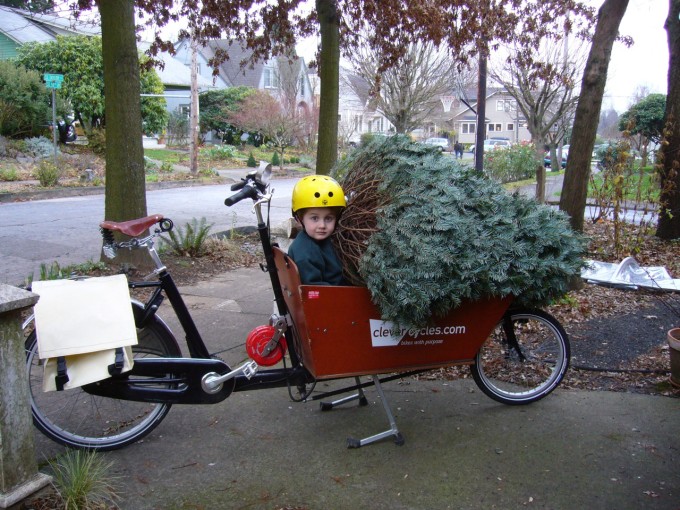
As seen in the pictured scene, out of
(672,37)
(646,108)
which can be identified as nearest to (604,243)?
(672,37)

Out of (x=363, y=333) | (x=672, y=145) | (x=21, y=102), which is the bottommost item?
(x=363, y=333)

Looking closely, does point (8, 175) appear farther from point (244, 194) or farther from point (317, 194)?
point (317, 194)

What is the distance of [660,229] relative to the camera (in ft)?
29.6

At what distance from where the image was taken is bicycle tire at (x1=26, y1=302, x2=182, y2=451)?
10.4ft

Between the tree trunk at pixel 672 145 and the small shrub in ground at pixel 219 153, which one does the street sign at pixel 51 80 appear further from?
the tree trunk at pixel 672 145

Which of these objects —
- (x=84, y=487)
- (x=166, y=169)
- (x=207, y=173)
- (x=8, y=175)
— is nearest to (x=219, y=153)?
(x=207, y=173)

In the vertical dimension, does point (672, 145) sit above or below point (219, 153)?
below

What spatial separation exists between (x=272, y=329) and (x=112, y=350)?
2.86 feet

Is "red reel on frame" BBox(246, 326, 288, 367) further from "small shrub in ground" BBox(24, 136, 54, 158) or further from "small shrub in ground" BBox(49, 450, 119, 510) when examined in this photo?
"small shrub in ground" BBox(24, 136, 54, 158)

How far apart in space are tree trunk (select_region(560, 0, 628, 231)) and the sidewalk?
2998 millimetres

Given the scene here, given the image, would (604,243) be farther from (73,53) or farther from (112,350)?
(73,53)

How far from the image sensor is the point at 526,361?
4000 mm

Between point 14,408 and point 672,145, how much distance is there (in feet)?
29.9

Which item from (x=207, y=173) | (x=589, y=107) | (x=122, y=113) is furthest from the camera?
(x=207, y=173)
